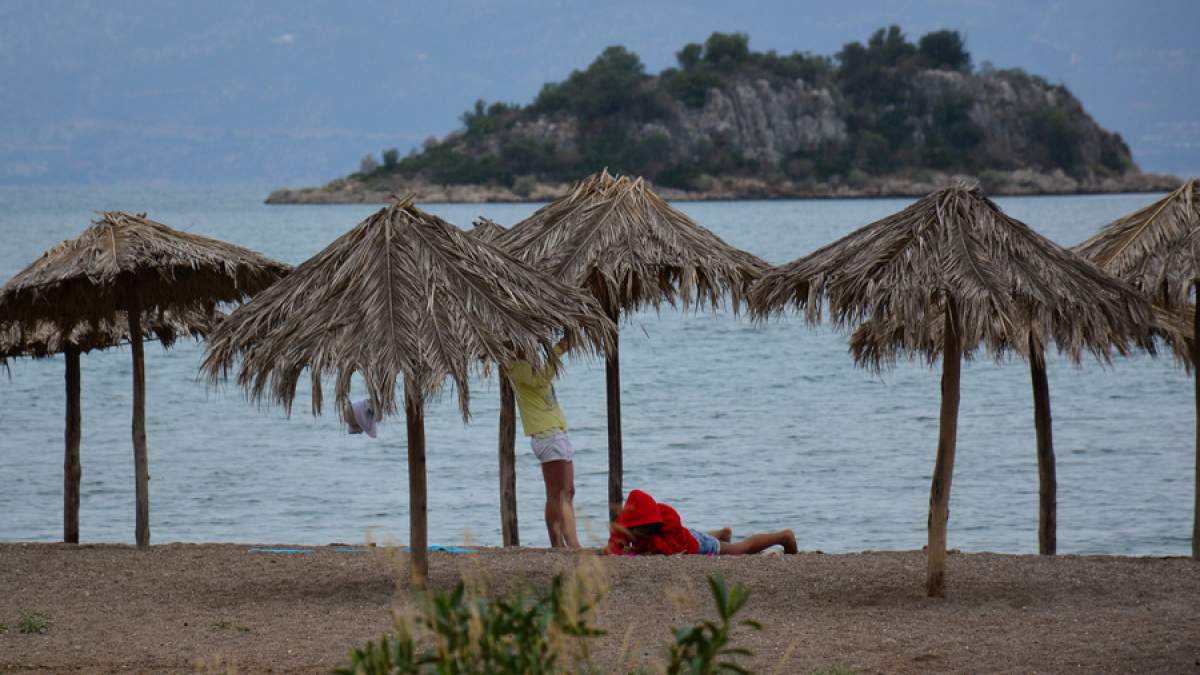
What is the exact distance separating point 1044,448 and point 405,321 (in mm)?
4838

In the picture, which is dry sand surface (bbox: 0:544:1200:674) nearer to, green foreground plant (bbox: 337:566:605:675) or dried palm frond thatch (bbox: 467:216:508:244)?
green foreground plant (bbox: 337:566:605:675)

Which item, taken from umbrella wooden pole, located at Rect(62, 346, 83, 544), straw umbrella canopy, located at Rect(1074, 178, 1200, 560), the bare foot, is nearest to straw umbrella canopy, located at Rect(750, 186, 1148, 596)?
straw umbrella canopy, located at Rect(1074, 178, 1200, 560)

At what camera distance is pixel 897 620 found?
757 cm

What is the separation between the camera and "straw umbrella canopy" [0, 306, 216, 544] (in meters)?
11.3

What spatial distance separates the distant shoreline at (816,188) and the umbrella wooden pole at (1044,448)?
302 ft

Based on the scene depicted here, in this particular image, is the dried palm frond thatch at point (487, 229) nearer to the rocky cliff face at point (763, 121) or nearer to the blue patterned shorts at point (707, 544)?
the blue patterned shorts at point (707, 544)

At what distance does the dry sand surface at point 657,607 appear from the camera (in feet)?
22.0

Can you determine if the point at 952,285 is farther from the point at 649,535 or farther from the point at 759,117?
the point at 759,117

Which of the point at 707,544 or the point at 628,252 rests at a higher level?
the point at 628,252

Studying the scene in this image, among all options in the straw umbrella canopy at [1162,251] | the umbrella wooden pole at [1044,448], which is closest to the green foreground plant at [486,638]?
the straw umbrella canopy at [1162,251]

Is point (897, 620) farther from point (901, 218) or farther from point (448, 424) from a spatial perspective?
point (448, 424)

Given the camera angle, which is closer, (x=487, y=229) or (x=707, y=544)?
(x=707, y=544)

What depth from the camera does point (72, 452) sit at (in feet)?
37.2

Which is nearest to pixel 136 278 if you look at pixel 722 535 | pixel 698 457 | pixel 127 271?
pixel 127 271
